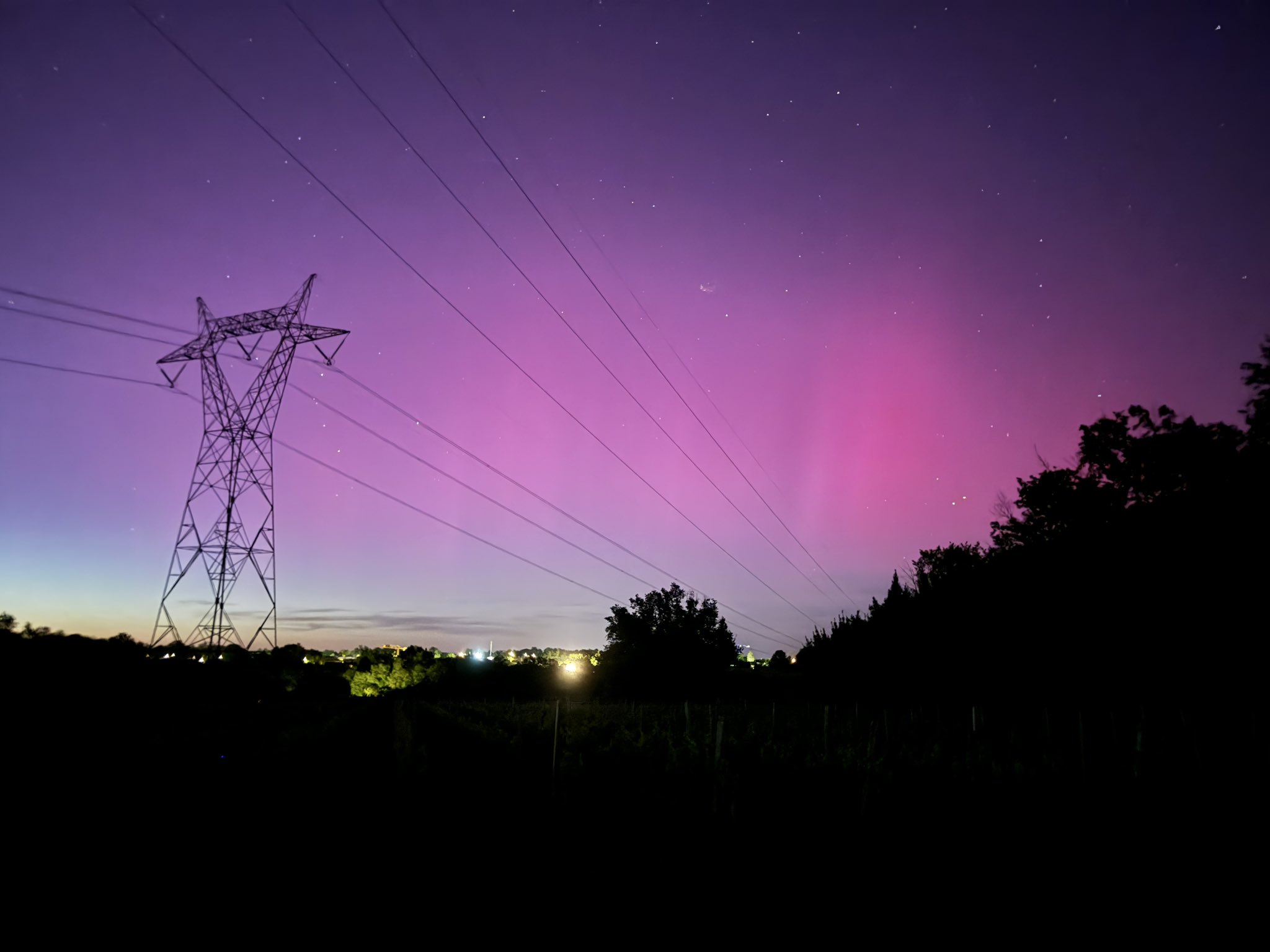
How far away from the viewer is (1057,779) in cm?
919

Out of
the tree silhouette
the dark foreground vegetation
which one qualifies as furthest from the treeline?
the tree silhouette

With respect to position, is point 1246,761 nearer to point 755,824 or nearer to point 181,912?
point 755,824

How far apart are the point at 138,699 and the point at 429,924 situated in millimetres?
21908

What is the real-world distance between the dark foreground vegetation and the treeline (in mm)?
84

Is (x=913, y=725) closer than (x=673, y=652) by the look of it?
Yes

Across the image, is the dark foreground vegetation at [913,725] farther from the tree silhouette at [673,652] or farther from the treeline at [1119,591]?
the tree silhouette at [673,652]

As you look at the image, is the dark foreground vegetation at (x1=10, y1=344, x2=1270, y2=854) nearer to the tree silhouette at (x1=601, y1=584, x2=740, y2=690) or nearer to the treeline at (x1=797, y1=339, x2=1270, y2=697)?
the treeline at (x1=797, y1=339, x2=1270, y2=697)

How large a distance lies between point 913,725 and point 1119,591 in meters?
9.07

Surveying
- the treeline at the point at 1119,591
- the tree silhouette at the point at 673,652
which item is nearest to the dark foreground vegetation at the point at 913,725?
the treeline at the point at 1119,591

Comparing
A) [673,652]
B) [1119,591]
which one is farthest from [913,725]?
[673,652]

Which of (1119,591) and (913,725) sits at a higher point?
(1119,591)

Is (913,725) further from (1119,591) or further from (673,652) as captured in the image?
(673,652)

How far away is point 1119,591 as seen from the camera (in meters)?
21.6

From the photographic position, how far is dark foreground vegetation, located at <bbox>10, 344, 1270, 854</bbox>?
925 cm
